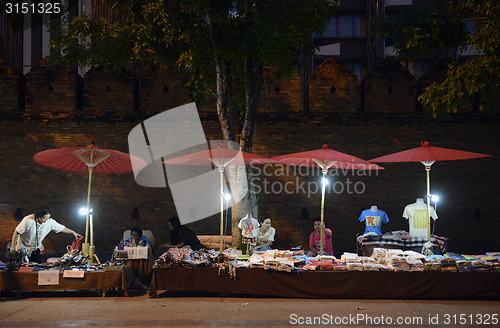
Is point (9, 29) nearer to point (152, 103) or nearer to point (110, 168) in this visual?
point (152, 103)

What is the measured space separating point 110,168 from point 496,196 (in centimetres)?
1072

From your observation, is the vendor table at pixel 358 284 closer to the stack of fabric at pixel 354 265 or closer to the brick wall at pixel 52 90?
the stack of fabric at pixel 354 265

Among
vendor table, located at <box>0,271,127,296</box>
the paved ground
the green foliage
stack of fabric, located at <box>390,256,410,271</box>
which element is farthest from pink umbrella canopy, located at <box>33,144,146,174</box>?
the green foliage

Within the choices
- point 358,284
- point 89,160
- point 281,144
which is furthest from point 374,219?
point 89,160

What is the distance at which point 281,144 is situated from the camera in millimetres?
13352

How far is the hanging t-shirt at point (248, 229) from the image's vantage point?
10.2m

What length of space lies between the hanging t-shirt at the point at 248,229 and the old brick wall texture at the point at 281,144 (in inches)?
105

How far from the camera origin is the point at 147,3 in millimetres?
10359

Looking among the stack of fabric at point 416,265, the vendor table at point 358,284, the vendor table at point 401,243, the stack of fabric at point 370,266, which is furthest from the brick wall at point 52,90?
the stack of fabric at point 416,265

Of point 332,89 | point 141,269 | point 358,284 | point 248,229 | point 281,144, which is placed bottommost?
point 358,284

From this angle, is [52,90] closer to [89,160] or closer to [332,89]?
[89,160]

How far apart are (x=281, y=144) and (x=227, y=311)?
22.9ft

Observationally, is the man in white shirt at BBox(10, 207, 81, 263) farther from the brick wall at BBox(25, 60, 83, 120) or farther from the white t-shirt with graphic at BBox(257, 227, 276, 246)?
the brick wall at BBox(25, 60, 83, 120)

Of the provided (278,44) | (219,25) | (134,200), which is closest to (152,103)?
(134,200)
